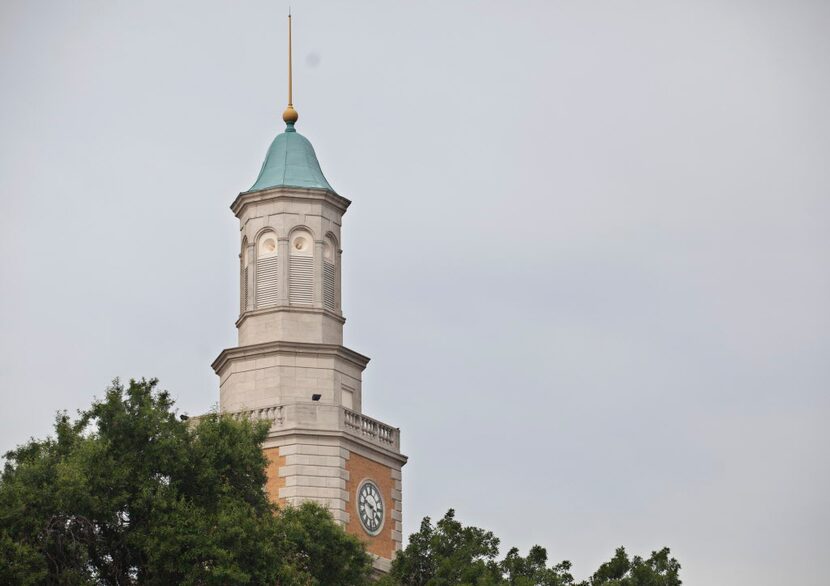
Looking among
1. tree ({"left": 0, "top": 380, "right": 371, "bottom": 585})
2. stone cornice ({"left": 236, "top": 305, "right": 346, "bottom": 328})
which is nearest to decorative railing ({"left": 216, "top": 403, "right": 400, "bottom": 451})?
stone cornice ({"left": 236, "top": 305, "right": 346, "bottom": 328})

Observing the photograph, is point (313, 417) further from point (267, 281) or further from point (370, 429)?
point (267, 281)

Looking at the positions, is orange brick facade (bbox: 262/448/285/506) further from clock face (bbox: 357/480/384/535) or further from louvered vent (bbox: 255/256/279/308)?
louvered vent (bbox: 255/256/279/308)

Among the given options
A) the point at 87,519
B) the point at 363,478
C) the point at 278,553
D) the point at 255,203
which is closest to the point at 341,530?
the point at 278,553

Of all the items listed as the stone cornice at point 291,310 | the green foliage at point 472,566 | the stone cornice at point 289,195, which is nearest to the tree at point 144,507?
the green foliage at point 472,566

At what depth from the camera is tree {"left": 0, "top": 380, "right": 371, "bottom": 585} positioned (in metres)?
64.9

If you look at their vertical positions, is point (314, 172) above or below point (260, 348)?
above

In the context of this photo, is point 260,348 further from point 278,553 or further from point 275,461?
point 278,553

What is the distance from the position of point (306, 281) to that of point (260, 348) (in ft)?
10.8

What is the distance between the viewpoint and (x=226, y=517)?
66.1 m

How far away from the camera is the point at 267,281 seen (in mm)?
87188

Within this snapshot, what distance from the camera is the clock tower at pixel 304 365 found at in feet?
271

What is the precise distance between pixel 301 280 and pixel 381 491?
27.0 ft

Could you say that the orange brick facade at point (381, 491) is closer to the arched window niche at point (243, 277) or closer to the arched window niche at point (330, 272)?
the arched window niche at point (330, 272)

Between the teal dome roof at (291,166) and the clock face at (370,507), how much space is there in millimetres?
11518
